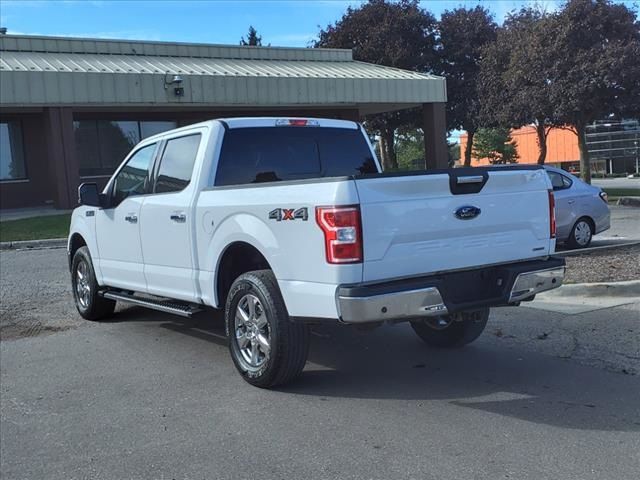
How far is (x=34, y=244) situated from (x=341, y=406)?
12400mm

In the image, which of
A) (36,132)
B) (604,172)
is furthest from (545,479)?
(604,172)

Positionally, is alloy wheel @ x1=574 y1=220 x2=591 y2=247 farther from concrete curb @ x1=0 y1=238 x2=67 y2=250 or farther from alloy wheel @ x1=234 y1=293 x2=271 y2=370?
concrete curb @ x1=0 y1=238 x2=67 y2=250

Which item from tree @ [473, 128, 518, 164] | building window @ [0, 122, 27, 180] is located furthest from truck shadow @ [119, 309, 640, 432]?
→ tree @ [473, 128, 518, 164]

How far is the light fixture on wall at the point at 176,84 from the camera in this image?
2062 centimetres

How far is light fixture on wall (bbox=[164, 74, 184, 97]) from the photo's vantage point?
2062cm

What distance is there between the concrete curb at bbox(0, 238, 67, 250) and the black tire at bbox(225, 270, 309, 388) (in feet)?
36.7

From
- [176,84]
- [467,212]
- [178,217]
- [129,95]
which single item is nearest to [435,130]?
[176,84]

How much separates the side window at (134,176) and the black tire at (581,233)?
25.9 feet

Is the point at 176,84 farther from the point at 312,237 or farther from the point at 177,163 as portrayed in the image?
the point at 312,237

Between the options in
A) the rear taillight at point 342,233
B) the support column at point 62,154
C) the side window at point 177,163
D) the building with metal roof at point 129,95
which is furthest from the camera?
the support column at point 62,154

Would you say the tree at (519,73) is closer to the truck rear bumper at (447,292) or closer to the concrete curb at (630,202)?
the concrete curb at (630,202)

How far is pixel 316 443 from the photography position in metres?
4.12

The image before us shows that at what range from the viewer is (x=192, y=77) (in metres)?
21.2

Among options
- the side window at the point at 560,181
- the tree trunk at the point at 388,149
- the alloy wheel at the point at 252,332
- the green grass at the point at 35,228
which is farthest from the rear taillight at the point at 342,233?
the tree trunk at the point at 388,149
